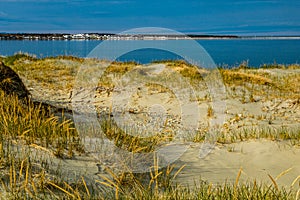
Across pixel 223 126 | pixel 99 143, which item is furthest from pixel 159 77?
pixel 99 143

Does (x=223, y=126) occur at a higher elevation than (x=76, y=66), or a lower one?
lower

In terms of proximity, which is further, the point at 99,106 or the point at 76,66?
the point at 76,66

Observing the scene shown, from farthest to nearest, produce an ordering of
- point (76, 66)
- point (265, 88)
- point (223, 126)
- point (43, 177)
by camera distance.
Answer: point (76, 66) → point (265, 88) → point (223, 126) → point (43, 177)

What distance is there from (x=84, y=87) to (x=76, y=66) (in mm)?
3837

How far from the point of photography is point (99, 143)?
524cm

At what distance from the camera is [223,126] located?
9.42m

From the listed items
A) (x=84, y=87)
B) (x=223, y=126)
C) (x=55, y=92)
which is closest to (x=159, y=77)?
(x=84, y=87)

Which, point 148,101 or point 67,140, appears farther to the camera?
point 148,101

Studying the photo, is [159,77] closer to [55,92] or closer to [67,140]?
[55,92]

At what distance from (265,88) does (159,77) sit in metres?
3.86

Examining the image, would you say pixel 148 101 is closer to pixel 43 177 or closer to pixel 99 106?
pixel 99 106

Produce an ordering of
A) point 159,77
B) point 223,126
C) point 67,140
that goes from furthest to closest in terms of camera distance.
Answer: point 159,77
point 223,126
point 67,140

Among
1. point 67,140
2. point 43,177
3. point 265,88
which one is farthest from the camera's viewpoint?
point 265,88

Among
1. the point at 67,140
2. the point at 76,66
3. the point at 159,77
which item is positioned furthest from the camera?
the point at 76,66
